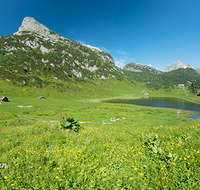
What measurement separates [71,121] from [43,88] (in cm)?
14497

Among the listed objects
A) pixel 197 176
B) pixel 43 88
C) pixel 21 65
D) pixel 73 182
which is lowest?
pixel 73 182

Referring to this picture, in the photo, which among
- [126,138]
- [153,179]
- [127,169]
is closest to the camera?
[153,179]

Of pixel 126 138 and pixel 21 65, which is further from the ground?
pixel 21 65

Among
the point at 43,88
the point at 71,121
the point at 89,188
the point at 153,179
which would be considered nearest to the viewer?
the point at 89,188

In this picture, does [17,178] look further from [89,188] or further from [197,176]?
[197,176]

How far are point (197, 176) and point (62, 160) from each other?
21.5 ft

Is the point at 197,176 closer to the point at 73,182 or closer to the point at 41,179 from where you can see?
the point at 73,182

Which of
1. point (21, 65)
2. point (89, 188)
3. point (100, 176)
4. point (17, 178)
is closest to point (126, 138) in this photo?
point (100, 176)

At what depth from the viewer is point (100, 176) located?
16.3ft

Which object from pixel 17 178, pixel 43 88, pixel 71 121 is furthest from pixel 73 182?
pixel 43 88

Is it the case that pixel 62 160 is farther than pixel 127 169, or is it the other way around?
pixel 62 160

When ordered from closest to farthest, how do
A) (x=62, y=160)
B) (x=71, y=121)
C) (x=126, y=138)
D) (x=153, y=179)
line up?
(x=153, y=179) < (x=62, y=160) < (x=126, y=138) < (x=71, y=121)

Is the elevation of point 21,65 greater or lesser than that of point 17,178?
greater

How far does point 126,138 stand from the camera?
10023mm
